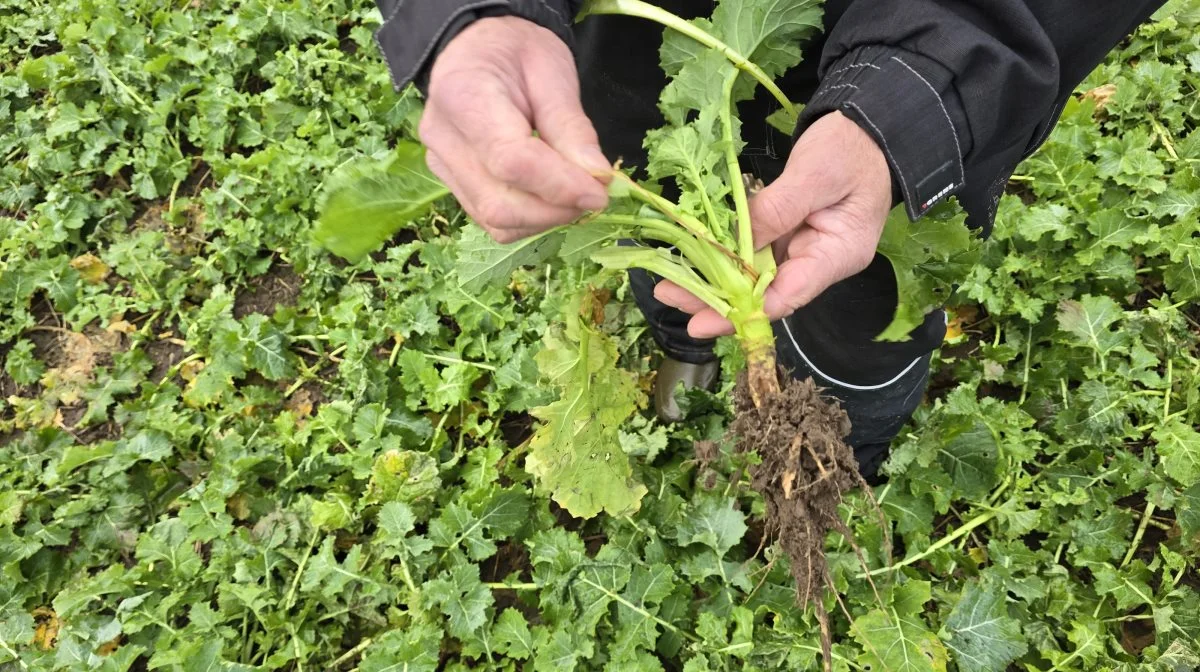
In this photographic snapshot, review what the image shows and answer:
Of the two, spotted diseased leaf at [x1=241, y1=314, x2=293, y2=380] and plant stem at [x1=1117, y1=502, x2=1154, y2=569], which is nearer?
plant stem at [x1=1117, y1=502, x2=1154, y2=569]

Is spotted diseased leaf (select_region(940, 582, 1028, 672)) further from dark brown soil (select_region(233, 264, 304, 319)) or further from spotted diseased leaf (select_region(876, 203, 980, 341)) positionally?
dark brown soil (select_region(233, 264, 304, 319))

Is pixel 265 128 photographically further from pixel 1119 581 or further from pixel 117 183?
pixel 1119 581

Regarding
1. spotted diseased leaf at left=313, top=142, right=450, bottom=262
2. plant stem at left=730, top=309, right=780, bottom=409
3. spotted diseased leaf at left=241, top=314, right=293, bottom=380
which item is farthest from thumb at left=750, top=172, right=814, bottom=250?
spotted diseased leaf at left=241, top=314, right=293, bottom=380

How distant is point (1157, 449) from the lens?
8.57 ft

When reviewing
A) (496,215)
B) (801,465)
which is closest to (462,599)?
(801,465)

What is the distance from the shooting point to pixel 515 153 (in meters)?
1.24

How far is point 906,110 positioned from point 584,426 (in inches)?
47.2

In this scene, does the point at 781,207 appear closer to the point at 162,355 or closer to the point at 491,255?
the point at 491,255

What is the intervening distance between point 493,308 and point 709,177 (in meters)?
1.66

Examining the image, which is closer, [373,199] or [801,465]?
[373,199]

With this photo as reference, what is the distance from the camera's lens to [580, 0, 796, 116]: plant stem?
5.88 ft

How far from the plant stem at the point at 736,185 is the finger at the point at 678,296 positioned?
0.79ft

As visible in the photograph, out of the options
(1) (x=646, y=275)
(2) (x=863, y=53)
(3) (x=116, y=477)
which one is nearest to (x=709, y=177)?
(2) (x=863, y=53)

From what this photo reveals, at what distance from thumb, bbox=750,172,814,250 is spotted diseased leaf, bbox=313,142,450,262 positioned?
736mm
